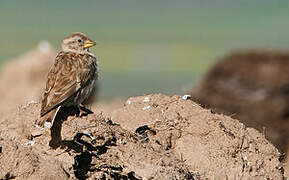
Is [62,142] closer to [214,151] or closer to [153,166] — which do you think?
[153,166]

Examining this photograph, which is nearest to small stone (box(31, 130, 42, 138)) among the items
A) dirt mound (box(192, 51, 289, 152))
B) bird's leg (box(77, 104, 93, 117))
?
bird's leg (box(77, 104, 93, 117))

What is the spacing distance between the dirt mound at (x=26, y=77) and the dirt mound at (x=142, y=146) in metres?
17.3

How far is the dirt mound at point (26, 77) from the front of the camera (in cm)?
2783

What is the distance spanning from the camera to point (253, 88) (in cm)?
2658

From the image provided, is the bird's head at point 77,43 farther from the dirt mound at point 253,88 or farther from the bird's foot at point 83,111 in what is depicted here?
the dirt mound at point 253,88

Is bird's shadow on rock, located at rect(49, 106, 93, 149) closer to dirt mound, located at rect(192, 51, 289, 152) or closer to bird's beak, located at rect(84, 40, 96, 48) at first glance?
bird's beak, located at rect(84, 40, 96, 48)

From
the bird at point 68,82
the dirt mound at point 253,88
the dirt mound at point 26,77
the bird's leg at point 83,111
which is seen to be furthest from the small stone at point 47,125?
the dirt mound at point 26,77

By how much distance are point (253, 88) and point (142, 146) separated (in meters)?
17.5

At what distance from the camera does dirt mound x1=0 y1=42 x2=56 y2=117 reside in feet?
91.3

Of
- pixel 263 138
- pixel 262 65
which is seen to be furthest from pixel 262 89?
pixel 263 138

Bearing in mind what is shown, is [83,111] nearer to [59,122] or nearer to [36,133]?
[59,122]

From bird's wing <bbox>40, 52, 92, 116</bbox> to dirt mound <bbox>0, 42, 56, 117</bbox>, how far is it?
656 inches

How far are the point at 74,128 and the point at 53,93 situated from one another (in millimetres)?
907

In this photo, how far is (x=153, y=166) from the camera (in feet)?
29.5
